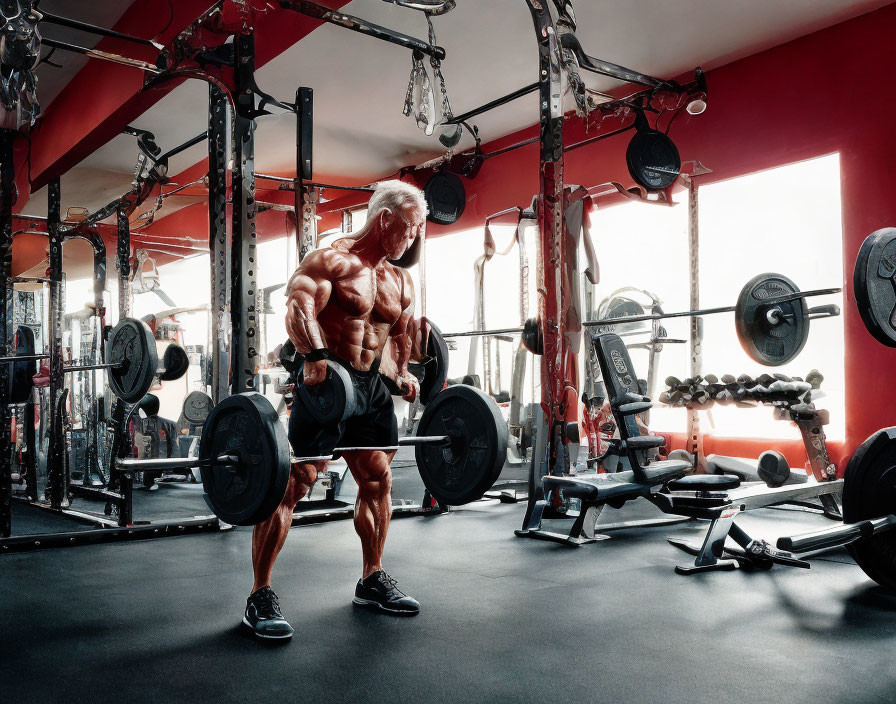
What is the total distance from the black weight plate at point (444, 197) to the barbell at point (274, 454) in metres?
4.38

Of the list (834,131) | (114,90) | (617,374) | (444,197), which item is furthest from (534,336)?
(114,90)

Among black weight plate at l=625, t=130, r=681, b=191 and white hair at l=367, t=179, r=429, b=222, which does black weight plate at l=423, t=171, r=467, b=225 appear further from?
white hair at l=367, t=179, r=429, b=222

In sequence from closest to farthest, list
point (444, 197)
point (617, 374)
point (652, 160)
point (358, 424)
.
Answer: point (358, 424) → point (617, 374) → point (652, 160) → point (444, 197)

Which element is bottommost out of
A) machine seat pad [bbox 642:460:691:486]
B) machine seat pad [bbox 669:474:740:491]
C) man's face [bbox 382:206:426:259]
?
machine seat pad [bbox 642:460:691:486]

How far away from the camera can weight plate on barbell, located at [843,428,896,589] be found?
8.32 feet

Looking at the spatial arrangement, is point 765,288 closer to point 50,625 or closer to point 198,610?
point 198,610

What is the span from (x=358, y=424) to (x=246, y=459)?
44cm

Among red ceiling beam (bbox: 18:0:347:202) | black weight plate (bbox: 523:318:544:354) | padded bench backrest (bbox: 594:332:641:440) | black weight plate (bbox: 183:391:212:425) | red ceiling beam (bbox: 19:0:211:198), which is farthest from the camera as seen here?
black weight plate (bbox: 183:391:212:425)

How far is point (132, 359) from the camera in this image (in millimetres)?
3920

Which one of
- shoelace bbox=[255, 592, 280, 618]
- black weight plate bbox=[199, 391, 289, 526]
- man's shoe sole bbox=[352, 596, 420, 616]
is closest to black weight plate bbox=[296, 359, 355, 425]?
black weight plate bbox=[199, 391, 289, 526]

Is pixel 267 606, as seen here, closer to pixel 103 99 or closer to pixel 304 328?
pixel 304 328

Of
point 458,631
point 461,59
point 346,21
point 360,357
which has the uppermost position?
point 461,59

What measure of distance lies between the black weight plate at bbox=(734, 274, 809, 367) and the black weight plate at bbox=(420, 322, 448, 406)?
6.14ft

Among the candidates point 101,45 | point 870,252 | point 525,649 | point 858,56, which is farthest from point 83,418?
point 858,56
